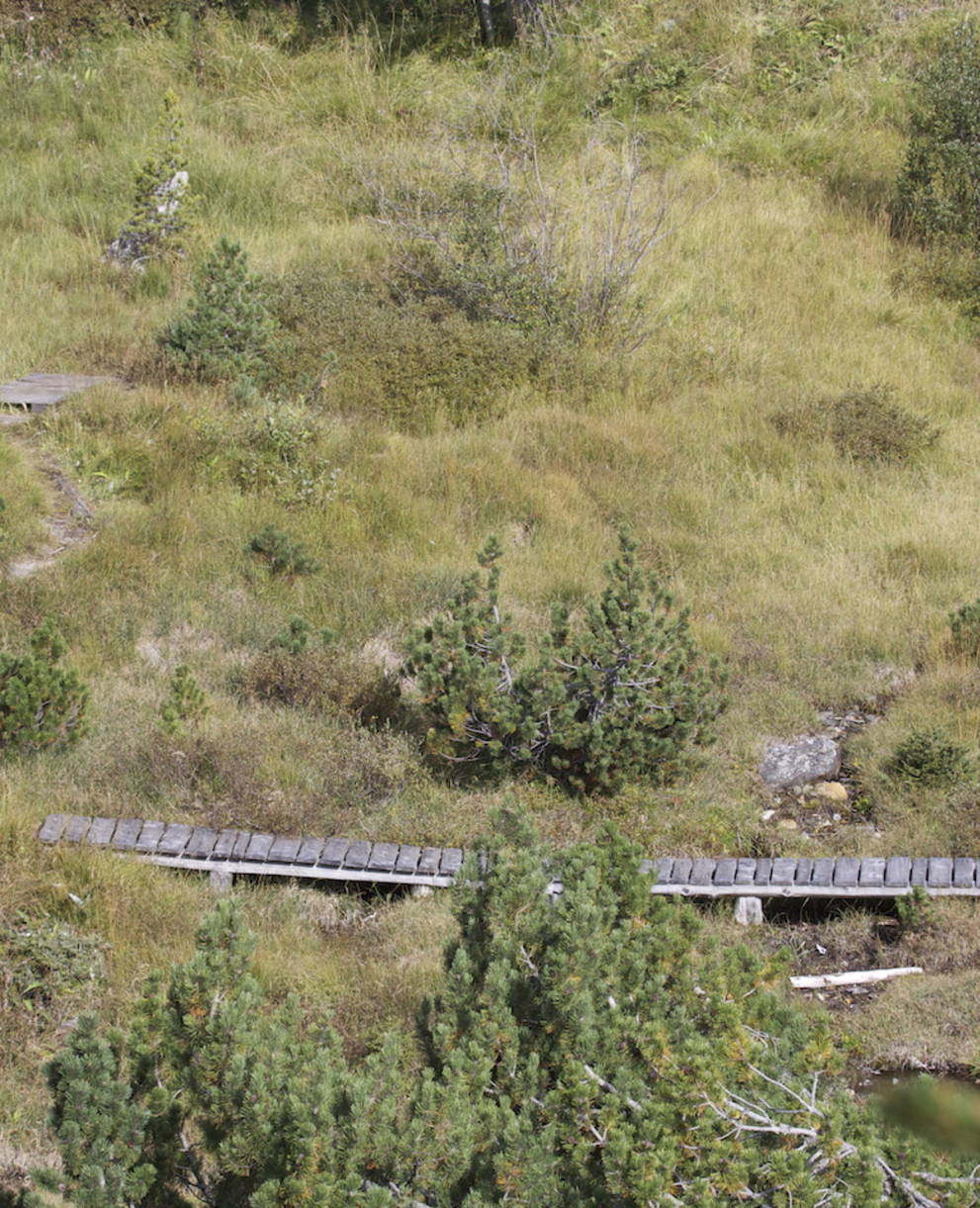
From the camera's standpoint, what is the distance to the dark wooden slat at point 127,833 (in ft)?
19.6

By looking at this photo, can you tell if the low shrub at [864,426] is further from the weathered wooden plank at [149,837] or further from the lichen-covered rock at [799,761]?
the weathered wooden plank at [149,837]

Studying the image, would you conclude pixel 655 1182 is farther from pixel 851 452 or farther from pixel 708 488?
pixel 851 452

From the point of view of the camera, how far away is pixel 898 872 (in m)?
5.91

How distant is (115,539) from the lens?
867 centimetres

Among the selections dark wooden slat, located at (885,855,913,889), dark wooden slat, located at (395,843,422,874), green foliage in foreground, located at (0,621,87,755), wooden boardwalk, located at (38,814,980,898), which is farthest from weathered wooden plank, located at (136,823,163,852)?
dark wooden slat, located at (885,855,913,889)

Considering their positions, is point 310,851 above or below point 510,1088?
below

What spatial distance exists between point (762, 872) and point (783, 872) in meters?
0.09

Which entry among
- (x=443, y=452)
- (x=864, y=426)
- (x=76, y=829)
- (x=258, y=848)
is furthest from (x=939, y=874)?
(x=443, y=452)

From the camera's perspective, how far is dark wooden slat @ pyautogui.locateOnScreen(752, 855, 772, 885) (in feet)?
19.3

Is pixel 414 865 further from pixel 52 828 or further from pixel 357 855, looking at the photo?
pixel 52 828

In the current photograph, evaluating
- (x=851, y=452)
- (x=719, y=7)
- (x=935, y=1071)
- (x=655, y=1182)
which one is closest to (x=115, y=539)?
(x=851, y=452)

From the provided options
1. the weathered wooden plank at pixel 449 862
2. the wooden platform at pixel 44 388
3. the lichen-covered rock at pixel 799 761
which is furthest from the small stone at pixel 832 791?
the wooden platform at pixel 44 388

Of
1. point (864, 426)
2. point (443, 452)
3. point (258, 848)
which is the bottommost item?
point (443, 452)

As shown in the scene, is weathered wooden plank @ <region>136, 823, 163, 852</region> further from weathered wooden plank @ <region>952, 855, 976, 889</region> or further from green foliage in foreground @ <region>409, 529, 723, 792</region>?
weathered wooden plank @ <region>952, 855, 976, 889</region>
